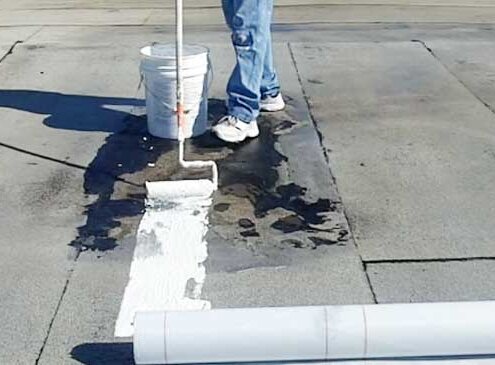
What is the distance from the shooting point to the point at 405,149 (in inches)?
178

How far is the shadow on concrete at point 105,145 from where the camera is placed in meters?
3.62

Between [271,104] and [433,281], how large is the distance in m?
2.34

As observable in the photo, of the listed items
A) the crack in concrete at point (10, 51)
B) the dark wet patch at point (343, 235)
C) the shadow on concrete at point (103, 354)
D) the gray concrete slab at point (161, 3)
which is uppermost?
the shadow on concrete at point (103, 354)

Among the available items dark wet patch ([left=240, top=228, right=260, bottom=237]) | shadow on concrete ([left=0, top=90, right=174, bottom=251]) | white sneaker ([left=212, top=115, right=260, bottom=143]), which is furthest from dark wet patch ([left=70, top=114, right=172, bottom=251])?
dark wet patch ([left=240, top=228, right=260, bottom=237])

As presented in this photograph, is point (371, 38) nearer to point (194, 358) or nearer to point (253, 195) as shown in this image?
point (253, 195)

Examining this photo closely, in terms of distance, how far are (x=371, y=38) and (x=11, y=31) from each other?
363 centimetres

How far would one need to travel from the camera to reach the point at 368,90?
5664 mm

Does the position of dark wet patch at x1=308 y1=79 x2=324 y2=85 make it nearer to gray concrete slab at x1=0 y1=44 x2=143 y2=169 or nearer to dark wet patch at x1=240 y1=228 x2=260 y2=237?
gray concrete slab at x1=0 y1=44 x2=143 y2=169

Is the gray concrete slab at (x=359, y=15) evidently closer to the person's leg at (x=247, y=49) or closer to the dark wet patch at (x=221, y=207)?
the person's leg at (x=247, y=49)

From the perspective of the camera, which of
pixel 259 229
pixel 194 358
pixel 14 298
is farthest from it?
pixel 259 229

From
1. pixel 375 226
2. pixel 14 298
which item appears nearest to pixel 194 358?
pixel 14 298

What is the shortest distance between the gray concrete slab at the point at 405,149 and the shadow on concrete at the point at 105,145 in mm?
1068

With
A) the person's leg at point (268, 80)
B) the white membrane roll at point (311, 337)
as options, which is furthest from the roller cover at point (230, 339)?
the person's leg at point (268, 80)

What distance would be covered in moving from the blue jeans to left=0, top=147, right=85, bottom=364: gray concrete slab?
1.08 meters
